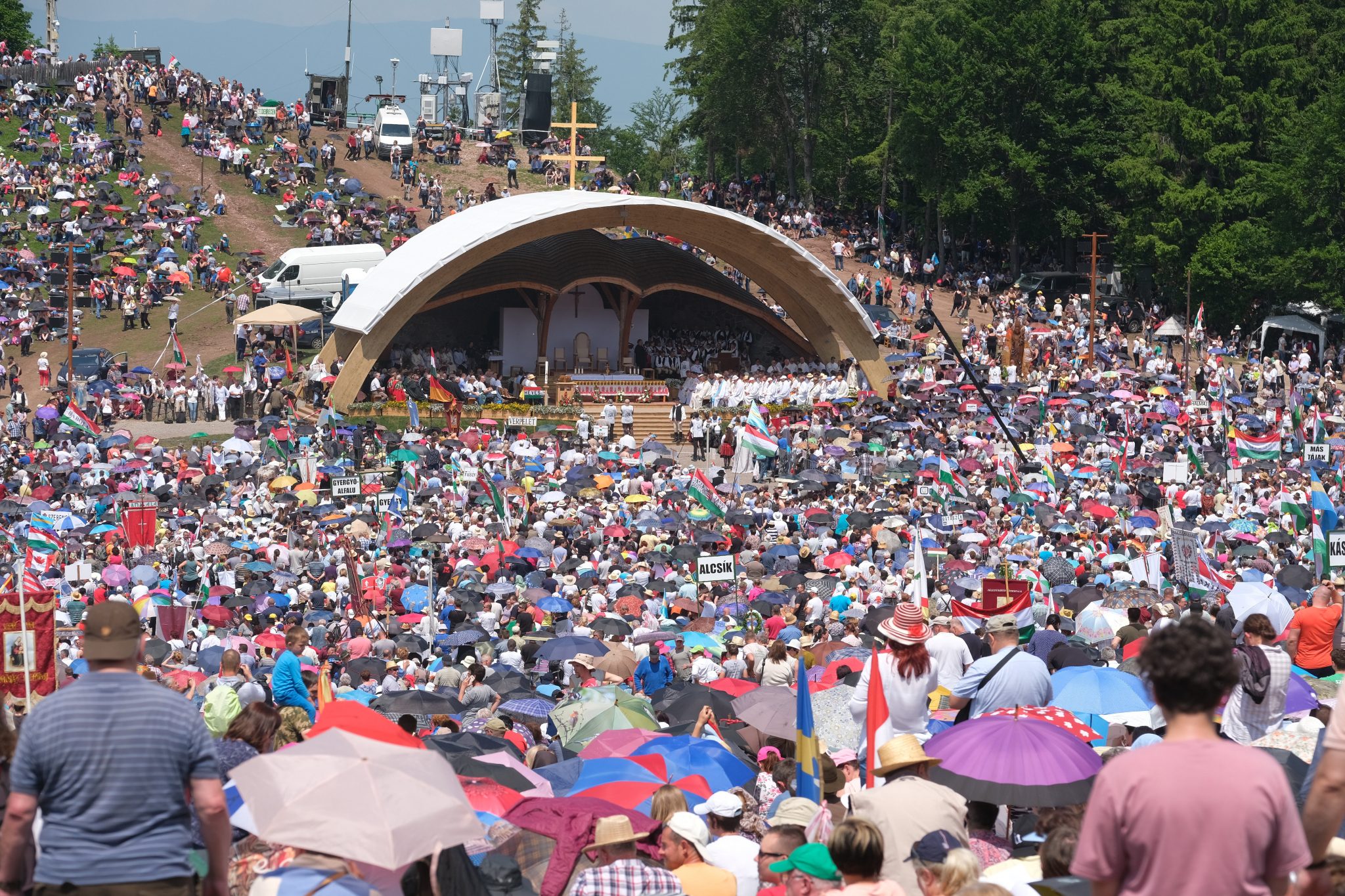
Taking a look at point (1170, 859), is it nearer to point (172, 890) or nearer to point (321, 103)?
point (172, 890)

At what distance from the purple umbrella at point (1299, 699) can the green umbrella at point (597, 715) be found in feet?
11.6

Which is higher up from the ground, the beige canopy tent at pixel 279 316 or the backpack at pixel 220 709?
the beige canopy tent at pixel 279 316

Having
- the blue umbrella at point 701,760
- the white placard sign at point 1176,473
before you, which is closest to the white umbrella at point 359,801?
the blue umbrella at point 701,760

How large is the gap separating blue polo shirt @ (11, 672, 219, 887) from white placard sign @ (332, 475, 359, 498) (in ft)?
60.3

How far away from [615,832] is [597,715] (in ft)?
12.5

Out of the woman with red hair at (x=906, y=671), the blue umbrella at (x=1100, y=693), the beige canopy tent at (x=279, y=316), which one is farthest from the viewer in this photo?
the beige canopy tent at (x=279, y=316)

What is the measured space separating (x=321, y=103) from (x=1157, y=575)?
52064 millimetres

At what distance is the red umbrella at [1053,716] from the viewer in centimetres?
786

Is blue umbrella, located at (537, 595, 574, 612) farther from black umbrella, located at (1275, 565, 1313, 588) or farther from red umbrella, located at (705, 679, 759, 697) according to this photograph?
black umbrella, located at (1275, 565, 1313, 588)

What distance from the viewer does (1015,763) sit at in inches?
289

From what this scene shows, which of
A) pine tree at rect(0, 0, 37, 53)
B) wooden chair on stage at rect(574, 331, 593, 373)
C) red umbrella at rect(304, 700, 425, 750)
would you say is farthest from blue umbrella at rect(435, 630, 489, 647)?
pine tree at rect(0, 0, 37, 53)

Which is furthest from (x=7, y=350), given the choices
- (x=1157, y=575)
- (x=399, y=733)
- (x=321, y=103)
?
(x=399, y=733)

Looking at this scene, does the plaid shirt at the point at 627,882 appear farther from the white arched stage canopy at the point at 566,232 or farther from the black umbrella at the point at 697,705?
the white arched stage canopy at the point at 566,232

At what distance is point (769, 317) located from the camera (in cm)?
4216
